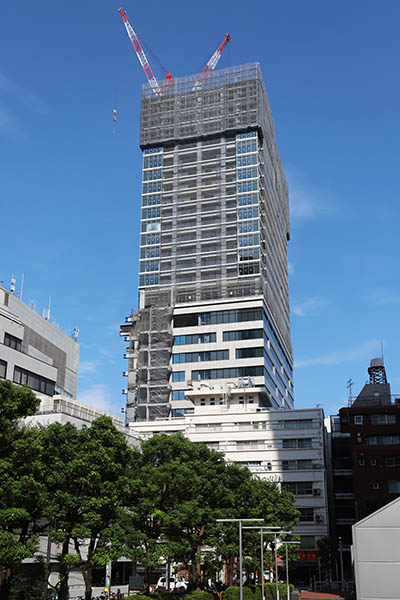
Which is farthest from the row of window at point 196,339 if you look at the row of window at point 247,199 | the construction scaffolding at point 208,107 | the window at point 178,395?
the construction scaffolding at point 208,107

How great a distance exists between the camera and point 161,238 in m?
152

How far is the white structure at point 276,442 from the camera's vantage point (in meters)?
109

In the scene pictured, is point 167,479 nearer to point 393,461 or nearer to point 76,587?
point 76,587

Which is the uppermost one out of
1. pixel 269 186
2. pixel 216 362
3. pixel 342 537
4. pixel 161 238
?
pixel 269 186

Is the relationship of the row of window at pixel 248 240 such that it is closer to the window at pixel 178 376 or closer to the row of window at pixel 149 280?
the row of window at pixel 149 280

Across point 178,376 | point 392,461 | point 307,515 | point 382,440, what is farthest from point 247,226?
point 307,515

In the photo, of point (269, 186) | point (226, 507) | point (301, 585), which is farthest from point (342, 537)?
point (269, 186)

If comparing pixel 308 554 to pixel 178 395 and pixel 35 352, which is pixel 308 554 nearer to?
pixel 178 395

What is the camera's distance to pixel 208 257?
486 ft

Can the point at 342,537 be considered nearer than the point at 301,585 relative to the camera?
No

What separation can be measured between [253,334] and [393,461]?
1571 inches

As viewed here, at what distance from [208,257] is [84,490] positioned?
10972cm

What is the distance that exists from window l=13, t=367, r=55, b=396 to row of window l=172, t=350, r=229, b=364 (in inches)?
2451

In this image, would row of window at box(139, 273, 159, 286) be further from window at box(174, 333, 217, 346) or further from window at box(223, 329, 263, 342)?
window at box(223, 329, 263, 342)
